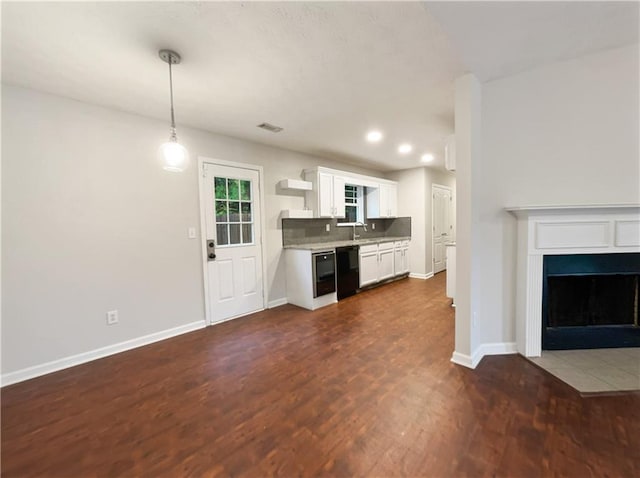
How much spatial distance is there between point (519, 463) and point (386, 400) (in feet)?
2.56

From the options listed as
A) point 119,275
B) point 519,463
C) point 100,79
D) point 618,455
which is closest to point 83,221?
point 119,275

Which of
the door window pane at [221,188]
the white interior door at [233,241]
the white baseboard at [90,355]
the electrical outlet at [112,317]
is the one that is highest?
the door window pane at [221,188]

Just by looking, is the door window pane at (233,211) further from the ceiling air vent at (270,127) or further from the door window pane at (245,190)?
the ceiling air vent at (270,127)

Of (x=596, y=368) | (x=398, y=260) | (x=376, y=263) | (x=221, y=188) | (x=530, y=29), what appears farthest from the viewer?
(x=398, y=260)

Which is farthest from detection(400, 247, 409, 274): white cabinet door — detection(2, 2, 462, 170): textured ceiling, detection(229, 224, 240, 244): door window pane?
detection(229, 224, 240, 244): door window pane

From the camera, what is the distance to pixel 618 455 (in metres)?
1.45

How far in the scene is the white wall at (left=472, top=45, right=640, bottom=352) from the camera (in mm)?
2182

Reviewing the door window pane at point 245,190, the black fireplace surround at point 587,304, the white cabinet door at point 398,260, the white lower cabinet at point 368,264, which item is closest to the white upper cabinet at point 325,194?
the white lower cabinet at point 368,264

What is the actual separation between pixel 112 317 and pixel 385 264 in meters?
4.34

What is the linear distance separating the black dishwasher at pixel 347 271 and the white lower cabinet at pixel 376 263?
0.53 ft

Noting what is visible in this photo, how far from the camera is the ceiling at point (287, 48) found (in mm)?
1604

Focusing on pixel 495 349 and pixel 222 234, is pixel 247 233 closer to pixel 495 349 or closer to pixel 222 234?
pixel 222 234

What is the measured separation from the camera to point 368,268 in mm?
5062

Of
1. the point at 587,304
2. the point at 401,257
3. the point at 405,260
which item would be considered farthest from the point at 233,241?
the point at 587,304
